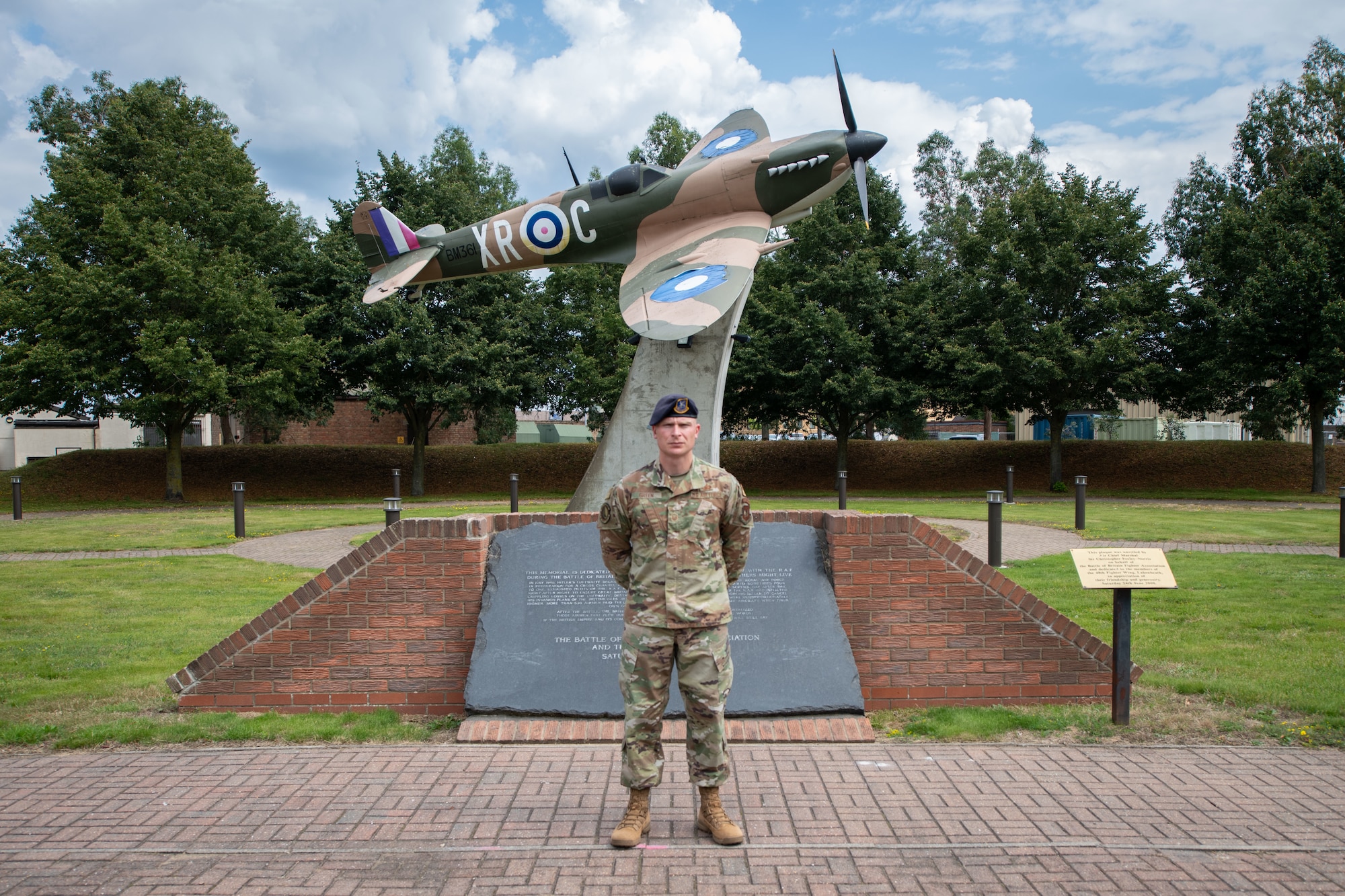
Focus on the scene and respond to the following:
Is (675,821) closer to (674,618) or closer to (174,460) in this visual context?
(674,618)

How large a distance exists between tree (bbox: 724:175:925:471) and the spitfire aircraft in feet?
50.2

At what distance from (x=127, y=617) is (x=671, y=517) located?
735 centimetres

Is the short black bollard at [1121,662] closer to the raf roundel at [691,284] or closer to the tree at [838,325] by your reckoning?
the raf roundel at [691,284]

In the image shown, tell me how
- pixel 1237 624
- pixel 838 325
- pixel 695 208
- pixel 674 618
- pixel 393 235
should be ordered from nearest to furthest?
pixel 674 618 → pixel 1237 624 → pixel 695 208 → pixel 393 235 → pixel 838 325

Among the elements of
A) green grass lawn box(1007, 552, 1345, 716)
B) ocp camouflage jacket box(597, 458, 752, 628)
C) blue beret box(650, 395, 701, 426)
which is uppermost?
blue beret box(650, 395, 701, 426)

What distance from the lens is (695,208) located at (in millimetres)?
8984

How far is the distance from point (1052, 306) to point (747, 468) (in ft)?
35.7

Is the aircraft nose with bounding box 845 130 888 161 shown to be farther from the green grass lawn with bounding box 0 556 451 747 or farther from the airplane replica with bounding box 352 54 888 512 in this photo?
the green grass lawn with bounding box 0 556 451 747

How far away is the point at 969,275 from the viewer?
25.8 meters

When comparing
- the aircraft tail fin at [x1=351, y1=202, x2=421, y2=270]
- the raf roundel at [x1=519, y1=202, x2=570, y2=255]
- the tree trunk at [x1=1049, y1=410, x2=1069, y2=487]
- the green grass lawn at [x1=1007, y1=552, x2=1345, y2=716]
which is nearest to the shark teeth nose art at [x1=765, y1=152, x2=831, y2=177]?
the raf roundel at [x1=519, y1=202, x2=570, y2=255]

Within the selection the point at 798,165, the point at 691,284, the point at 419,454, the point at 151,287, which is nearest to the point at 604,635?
the point at 691,284

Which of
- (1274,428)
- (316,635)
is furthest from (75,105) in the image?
(1274,428)

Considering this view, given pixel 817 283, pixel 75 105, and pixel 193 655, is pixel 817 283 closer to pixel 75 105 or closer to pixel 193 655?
pixel 193 655

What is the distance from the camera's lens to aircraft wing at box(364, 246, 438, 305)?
33.4 ft
